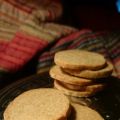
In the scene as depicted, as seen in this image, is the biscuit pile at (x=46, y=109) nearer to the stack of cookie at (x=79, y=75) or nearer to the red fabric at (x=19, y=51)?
the stack of cookie at (x=79, y=75)

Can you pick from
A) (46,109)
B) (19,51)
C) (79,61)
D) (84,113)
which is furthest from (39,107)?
(19,51)

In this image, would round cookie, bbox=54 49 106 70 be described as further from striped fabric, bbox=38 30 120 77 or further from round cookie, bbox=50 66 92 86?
striped fabric, bbox=38 30 120 77

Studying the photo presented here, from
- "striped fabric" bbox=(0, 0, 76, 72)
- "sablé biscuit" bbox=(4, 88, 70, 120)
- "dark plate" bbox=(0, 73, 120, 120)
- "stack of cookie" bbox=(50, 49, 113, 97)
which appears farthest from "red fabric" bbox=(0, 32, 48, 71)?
"sablé biscuit" bbox=(4, 88, 70, 120)

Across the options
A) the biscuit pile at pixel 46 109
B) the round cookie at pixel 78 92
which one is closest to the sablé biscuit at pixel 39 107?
the biscuit pile at pixel 46 109

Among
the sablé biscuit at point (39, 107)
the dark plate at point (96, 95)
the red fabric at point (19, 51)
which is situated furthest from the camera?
the red fabric at point (19, 51)

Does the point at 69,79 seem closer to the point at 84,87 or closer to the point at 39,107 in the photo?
the point at 84,87

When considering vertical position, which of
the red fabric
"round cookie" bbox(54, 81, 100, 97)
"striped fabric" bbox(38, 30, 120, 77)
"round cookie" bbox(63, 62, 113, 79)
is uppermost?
"round cookie" bbox(63, 62, 113, 79)
